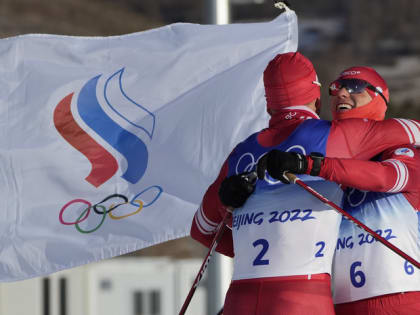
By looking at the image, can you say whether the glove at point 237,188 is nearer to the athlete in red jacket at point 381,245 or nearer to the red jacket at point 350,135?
the red jacket at point 350,135

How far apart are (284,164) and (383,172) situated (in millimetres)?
435

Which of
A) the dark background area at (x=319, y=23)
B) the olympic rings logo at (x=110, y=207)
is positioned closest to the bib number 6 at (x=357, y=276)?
the olympic rings logo at (x=110, y=207)

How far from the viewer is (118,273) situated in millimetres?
13078

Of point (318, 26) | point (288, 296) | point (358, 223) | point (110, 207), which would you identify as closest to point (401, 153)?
point (358, 223)

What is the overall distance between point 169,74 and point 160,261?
695 centimetres

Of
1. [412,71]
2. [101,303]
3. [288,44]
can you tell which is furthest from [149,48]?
[412,71]

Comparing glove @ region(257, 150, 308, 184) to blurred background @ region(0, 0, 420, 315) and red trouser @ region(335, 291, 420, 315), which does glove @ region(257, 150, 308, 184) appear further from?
blurred background @ region(0, 0, 420, 315)

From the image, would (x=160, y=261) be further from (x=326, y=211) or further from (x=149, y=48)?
(x=326, y=211)

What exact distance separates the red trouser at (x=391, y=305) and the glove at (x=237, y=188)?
68 centimetres

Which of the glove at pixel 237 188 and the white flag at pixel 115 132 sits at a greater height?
the glove at pixel 237 188

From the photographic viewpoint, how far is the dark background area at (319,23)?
40188 millimetres

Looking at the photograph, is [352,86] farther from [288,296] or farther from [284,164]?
[288,296]

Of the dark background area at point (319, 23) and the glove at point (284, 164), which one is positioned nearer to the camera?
the glove at point (284, 164)

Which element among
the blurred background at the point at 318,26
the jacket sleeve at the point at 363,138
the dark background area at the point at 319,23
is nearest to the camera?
the jacket sleeve at the point at 363,138
